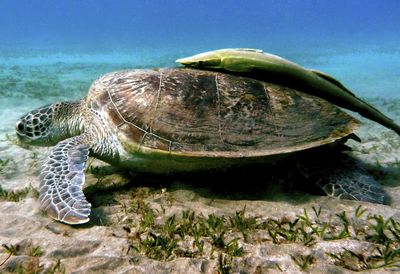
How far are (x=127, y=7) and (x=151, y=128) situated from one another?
171 meters

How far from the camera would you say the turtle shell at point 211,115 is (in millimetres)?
3357

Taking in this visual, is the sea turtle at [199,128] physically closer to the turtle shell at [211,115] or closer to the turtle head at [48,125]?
the turtle shell at [211,115]

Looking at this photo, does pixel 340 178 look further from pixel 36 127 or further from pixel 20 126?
pixel 20 126

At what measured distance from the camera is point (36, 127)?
4.18 meters

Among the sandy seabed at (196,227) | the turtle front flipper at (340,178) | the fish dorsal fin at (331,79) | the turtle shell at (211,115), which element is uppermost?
the fish dorsal fin at (331,79)

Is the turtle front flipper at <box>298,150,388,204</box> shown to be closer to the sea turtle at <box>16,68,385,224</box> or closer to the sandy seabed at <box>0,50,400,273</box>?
the sea turtle at <box>16,68,385,224</box>

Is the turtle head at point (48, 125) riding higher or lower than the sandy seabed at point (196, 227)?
higher

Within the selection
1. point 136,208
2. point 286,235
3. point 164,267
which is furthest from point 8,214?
point 286,235

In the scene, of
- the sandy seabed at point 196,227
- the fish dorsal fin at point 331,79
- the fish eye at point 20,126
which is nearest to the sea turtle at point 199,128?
the sandy seabed at point 196,227

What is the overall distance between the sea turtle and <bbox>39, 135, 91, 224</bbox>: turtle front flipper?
1cm

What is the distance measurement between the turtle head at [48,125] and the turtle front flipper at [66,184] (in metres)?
0.70

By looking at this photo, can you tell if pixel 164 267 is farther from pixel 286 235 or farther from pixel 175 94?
pixel 175 94

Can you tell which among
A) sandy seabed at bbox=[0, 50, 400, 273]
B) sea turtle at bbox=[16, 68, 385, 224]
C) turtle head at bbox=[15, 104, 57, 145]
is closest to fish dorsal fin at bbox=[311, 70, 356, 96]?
sea turtle at bbox=[16, 68, 385, 224]

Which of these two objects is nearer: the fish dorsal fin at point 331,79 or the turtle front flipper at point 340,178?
the turtle front flipper at point 340,178
